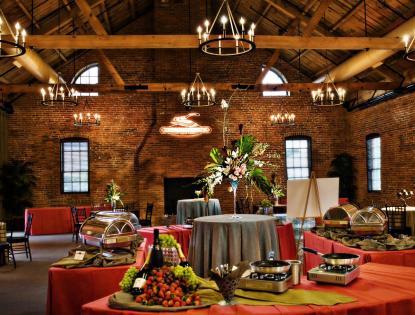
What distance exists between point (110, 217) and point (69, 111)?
34.4ft

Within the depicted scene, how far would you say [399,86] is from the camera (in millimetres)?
11039

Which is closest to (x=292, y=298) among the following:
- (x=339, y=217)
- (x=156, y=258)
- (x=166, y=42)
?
(x=156, y=258)

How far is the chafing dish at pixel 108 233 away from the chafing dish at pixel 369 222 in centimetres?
213

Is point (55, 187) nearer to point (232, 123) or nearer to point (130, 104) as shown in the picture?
point (130, 104)

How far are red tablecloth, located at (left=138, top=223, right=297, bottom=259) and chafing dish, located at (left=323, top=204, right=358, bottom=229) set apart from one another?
170 cm

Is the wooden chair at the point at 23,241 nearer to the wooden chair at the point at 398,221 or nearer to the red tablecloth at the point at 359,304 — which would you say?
the red tablecloth at the point at 359,304

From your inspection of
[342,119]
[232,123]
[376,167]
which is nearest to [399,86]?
[376,167]

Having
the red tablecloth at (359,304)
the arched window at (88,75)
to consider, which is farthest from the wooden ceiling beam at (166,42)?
the arched window at (88,75)

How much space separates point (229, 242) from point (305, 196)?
104 cm

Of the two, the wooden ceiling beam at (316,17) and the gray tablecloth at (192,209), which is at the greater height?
the wooden ceiling beam at (316,17)

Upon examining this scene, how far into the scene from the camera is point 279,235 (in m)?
6.54

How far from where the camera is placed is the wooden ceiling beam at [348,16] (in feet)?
32.2

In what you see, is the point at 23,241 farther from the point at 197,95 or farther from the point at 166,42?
the point at 197,95

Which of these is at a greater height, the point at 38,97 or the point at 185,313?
the point at 38,97
